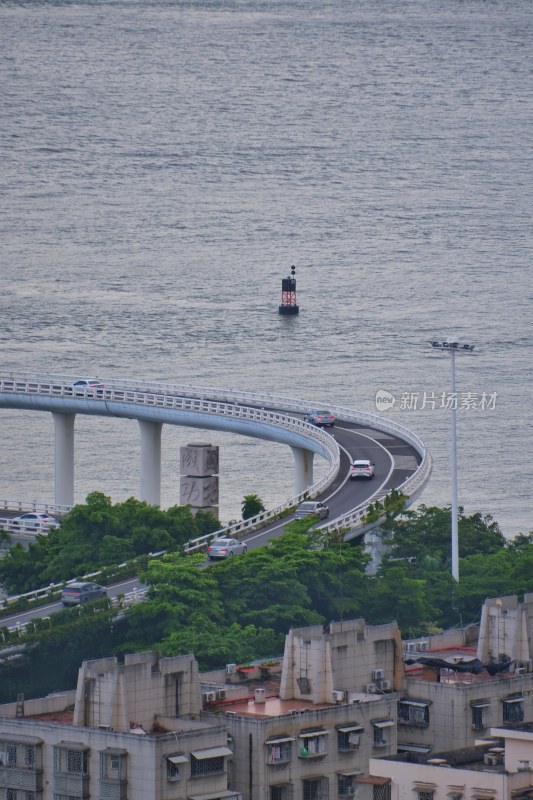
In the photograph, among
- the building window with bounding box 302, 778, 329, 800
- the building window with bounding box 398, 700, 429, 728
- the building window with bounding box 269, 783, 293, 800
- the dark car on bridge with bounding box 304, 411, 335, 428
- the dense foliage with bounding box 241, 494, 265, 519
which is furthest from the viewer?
the dark car on bridge with bounding box 304, 411, 335, 428

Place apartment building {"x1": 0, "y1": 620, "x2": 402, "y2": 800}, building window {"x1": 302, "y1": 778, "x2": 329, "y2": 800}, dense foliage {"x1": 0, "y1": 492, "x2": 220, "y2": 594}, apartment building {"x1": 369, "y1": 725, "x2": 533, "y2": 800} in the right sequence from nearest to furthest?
apartment building {"x1": 369, "y1": 725, "x2": 533, "y2": 800}, apartment building {"x1": 0, "y1": 620, "x2": 402, "y2": 800}, building window {"x1": 302, "y1": 778, "x2": 329, "y2": 800}, dense foliage {"x1": 0, "y1": 492, "x2": 220, "y2": 594}

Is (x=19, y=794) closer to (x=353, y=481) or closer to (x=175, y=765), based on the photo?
(x=175, y=765)

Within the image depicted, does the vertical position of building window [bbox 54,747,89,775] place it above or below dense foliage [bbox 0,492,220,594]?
below

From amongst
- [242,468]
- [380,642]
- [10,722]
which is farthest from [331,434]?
[10,722]

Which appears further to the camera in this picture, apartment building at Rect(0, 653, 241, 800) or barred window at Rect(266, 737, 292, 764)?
barred window at Rect(266, 737, 292, 764)

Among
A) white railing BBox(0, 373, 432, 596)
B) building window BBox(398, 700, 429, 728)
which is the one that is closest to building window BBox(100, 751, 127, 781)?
building window BBox(398, 700, 429, 728)

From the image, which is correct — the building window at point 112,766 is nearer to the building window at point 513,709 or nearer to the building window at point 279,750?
the building window at point 279,750

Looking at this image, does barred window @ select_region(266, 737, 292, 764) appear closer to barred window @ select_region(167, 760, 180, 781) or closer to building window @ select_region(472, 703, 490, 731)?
barred window @ select_region(167, 760, 180, 781)

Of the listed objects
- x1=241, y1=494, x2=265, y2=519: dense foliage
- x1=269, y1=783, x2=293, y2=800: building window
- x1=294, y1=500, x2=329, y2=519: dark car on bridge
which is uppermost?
x1=241, y1=494, x2=265, y2=519: dense foliage
